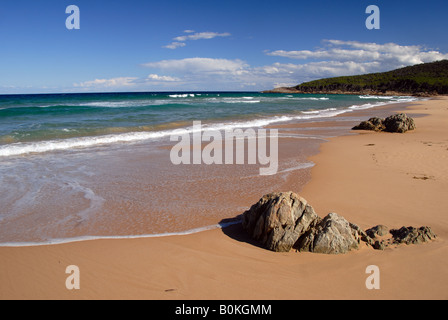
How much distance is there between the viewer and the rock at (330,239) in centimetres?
402

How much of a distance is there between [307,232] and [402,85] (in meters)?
100

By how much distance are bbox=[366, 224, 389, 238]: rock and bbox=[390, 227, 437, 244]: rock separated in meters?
0.13

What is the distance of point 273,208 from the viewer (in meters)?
4.19

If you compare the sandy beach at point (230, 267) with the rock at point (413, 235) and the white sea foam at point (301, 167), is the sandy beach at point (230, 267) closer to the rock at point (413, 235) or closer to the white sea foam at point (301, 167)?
the rock at point (413, 235)

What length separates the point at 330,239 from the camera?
4.04 m

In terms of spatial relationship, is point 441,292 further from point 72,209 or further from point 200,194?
point 72,209

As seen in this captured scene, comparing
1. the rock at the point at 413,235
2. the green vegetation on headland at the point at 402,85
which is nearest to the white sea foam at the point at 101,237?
the rock at the point at 413,235

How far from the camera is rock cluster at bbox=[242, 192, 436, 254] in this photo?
405 centimetres

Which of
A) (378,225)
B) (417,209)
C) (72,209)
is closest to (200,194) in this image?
(72,209)

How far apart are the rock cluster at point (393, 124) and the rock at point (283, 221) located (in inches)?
492

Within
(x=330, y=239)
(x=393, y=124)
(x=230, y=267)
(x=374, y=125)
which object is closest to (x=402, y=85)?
(x=374, y=125)

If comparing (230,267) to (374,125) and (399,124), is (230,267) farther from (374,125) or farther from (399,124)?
(374,125)

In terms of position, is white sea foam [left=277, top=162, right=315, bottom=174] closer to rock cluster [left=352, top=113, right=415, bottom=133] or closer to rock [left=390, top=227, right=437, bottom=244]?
rock [left=390, top=227, right=437, bottom=244]
